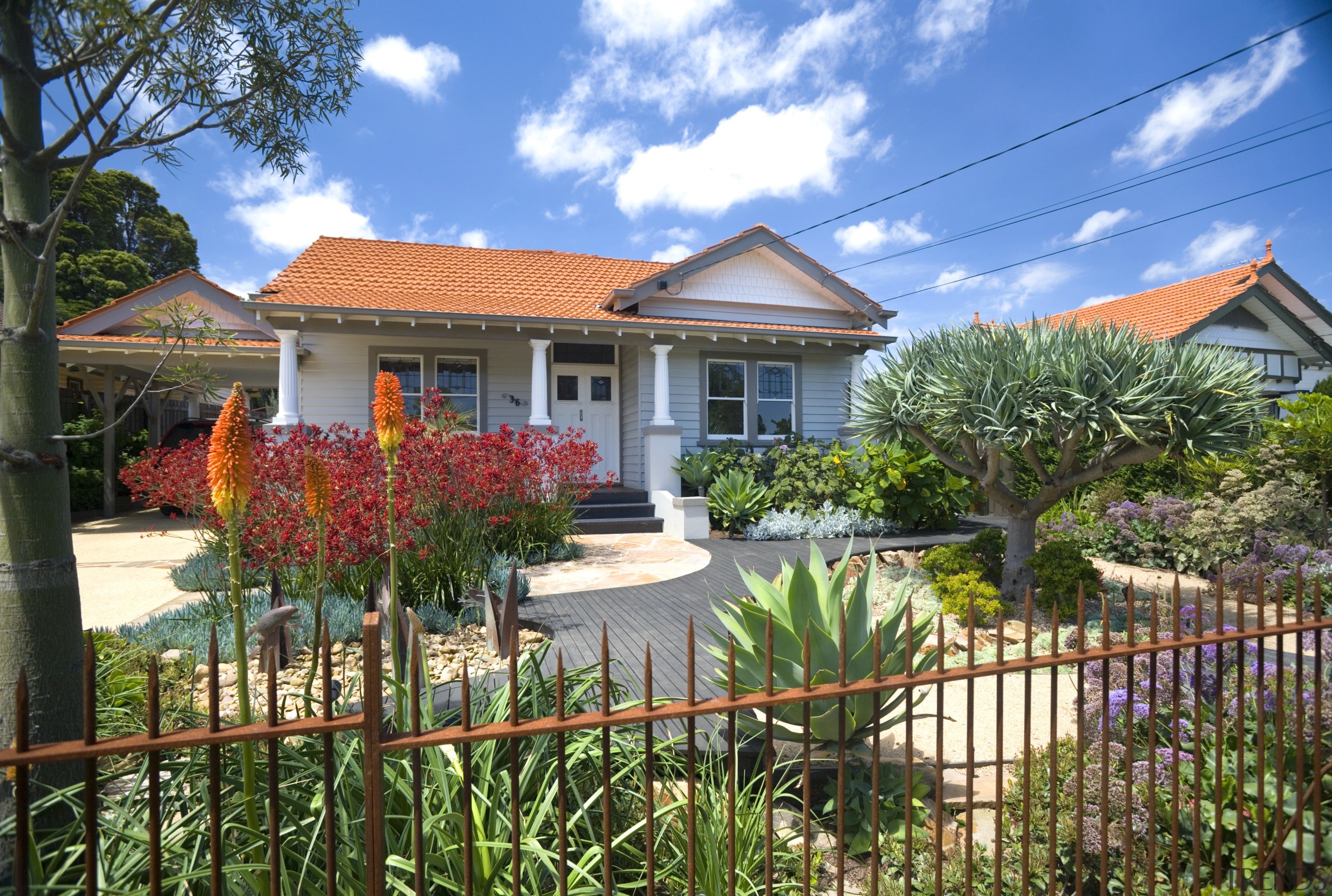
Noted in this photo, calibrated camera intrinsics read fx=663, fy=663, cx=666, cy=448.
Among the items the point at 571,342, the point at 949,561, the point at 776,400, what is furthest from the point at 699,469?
the point at 949,561

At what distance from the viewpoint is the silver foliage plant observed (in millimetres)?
10500

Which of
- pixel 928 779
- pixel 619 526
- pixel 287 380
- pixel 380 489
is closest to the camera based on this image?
pixel 928 779

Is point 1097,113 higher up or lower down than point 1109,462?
higher up

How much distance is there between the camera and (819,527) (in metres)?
10.5

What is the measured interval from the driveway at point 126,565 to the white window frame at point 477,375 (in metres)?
4.73

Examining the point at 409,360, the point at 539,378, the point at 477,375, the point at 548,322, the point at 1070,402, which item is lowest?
the point at 1070,402

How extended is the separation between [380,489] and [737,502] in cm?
641

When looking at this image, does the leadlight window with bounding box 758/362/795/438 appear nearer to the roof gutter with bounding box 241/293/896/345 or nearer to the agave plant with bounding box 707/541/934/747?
the roof gutter with bounding box 241/293/896/345

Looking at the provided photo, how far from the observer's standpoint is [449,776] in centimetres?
206

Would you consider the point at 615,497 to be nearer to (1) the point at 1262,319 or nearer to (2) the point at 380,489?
(2) the point at 380,489

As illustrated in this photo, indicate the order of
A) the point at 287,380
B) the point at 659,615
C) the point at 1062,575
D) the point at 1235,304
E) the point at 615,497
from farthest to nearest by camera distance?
the point at 1235,304, the point at 615,497, the point at 287,380, the point at 1062,575, the point at 659,615

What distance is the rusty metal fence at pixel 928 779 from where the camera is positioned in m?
1.38

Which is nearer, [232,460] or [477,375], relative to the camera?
[232,460]

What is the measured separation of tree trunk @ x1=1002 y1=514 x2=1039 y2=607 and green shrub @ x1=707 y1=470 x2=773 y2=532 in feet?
15.4
